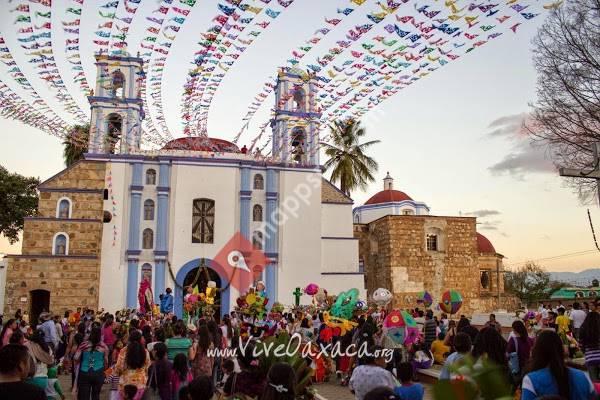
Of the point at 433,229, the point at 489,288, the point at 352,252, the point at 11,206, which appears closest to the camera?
the point at 352,252

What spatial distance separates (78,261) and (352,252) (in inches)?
514

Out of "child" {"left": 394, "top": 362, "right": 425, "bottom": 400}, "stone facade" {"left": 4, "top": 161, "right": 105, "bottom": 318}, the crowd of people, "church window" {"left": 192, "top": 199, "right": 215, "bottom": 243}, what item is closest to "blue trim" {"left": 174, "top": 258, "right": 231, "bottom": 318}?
"church window" {"left": 192, "top": 199, "right": 215, "bottom": 243}

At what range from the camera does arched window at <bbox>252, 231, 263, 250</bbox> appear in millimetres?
27156

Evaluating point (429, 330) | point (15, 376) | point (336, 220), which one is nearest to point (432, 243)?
point (336, 220)

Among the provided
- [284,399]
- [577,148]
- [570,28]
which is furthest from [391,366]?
[570,28]

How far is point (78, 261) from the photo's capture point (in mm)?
24188

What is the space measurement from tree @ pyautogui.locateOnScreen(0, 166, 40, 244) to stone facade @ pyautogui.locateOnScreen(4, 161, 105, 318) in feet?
40.6

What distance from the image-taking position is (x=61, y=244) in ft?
81.5

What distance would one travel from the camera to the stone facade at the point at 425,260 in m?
29.6

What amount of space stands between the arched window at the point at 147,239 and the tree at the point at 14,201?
1390cm

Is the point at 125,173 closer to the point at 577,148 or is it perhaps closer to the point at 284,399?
the point at 577,148

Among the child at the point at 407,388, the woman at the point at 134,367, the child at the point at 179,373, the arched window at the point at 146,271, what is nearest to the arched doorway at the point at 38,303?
the arched window at the point at 146,271

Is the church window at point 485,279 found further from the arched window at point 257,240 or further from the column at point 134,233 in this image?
the column at point 134,233

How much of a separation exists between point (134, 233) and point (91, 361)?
18.7 meters
